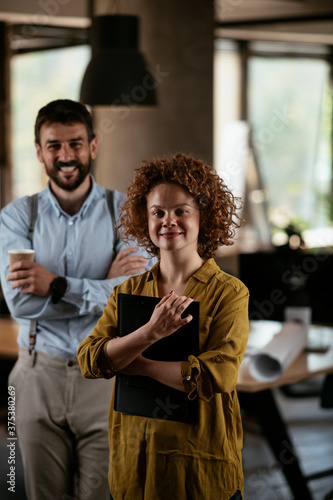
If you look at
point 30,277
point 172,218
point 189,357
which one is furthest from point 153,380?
point 30,277

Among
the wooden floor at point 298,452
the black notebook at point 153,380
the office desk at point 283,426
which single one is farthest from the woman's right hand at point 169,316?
the wooden floor at point 298,452

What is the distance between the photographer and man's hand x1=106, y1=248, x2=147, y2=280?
1765 mm

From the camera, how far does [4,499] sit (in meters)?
2.05

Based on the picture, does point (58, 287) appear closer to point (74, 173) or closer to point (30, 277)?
point (30, 277)

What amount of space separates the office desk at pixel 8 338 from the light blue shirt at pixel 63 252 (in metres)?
0.87

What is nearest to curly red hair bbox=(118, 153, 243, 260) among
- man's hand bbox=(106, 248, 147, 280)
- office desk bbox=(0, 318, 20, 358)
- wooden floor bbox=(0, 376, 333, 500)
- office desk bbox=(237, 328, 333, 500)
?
man's hand bbox=(106, 248, 147, 280)

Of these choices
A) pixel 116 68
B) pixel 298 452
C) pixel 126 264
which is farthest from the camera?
pixel 298 452

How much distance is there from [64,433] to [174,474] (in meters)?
0.47

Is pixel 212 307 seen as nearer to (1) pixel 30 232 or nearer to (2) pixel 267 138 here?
(1) pixel 30 232

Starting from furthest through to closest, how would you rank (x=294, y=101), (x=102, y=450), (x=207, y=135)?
(x=294, y=101) → (x=207, y=135) → (x=102, y=450)

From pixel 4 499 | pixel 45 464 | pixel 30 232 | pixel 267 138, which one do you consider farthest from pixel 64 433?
pixel 267 138

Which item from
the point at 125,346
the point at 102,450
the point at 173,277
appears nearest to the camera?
the point at 125,346

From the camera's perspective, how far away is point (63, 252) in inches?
73.0

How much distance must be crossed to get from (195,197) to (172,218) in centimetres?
7
